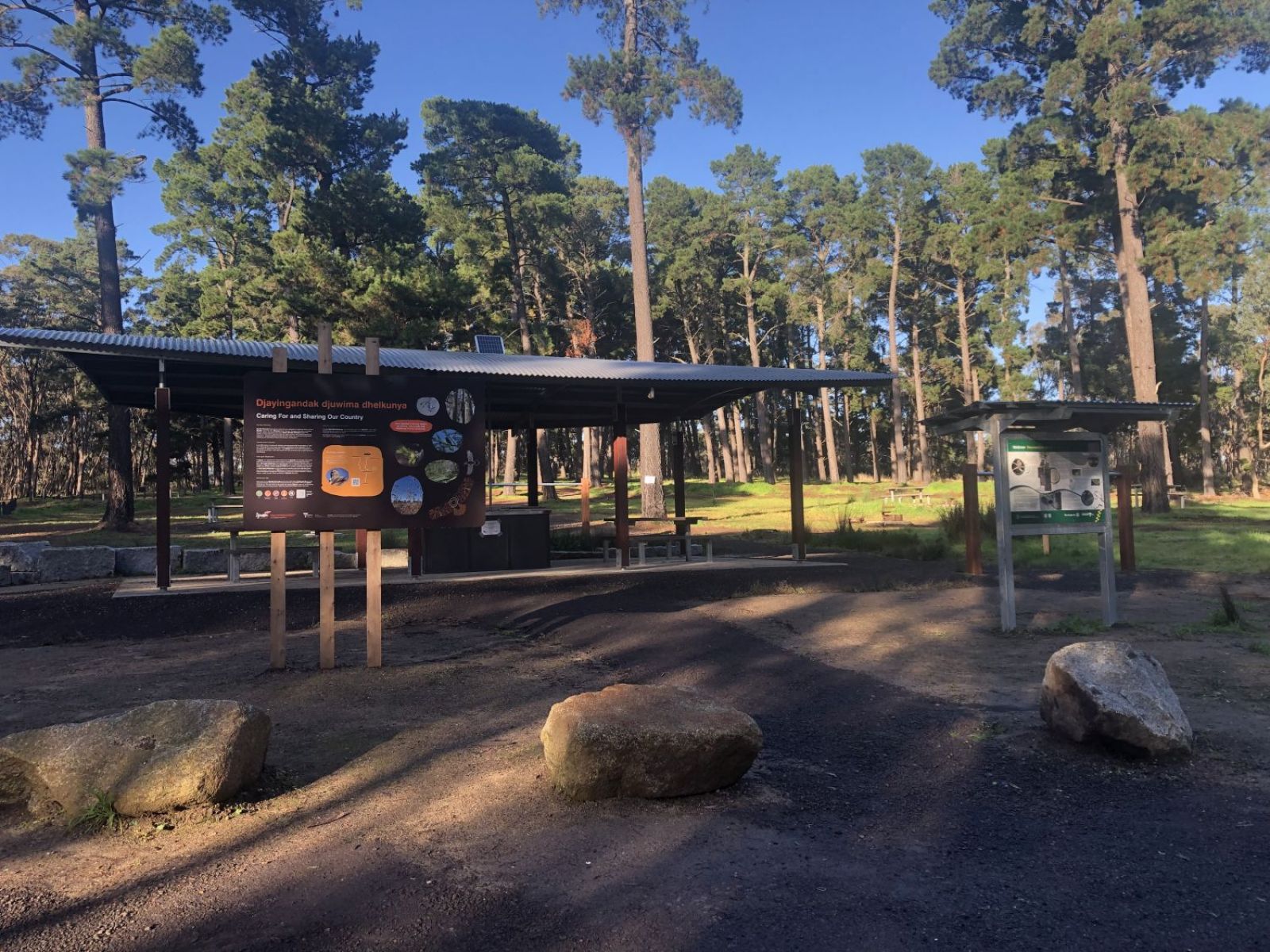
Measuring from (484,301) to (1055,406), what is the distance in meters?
30.0

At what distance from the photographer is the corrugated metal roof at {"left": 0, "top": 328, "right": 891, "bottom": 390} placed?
10242 mm

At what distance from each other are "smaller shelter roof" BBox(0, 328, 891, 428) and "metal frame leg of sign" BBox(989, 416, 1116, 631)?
5347mm

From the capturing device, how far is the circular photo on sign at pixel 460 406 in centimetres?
709

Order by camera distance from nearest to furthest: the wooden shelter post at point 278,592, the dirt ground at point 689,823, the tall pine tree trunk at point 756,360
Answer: the dirt ground at point 689,823 → the wooden shelter post at point 278,592 → the tall pine tree trunk at point 756,360

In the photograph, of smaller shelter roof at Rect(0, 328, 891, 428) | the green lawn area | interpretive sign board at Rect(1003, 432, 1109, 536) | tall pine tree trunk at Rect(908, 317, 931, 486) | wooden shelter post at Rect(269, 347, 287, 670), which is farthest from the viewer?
tall pine tree trunk at Rect(908, 317, 931, 486)

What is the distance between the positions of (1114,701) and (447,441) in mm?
5125

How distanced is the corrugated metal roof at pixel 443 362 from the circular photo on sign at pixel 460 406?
3.80 meters

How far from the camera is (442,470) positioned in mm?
7023

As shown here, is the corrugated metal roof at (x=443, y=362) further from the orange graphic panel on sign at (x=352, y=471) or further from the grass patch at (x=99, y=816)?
the grass patch at (x=99, y=816)

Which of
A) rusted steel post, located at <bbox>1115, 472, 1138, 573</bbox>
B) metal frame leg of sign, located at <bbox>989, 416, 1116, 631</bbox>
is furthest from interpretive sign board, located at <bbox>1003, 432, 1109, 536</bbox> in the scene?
rusted steel post, located at <bbox>1115, 472, 1138, 573</bbox>

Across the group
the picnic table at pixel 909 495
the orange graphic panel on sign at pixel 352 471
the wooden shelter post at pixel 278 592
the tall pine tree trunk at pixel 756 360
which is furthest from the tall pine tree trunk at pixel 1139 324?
the wooden shelter post at pixel 278 592

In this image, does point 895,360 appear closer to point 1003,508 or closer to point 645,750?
point 1003,508

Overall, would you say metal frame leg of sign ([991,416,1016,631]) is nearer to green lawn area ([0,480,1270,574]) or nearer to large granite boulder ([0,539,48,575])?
green lawn area ([0,480,1270,574])

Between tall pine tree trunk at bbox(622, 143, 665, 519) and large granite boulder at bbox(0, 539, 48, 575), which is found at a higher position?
tall pine tree trunk at bbox(622, 143, 665, 519)
